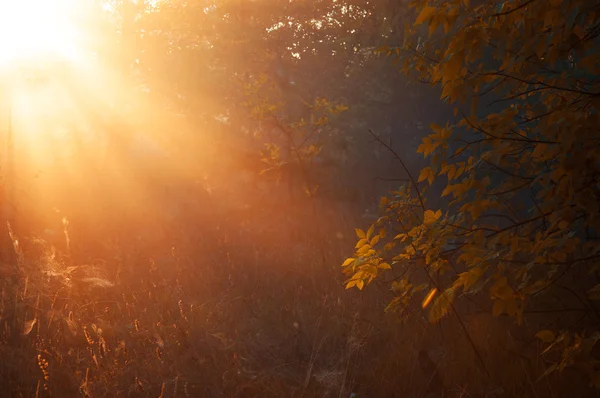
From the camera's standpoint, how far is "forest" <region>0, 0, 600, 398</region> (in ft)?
8.46

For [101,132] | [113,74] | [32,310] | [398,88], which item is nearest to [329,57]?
[398,88]

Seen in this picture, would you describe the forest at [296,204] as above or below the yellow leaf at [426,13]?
below

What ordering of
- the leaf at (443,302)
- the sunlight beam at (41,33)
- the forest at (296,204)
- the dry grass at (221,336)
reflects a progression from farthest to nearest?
the sunlight beam at (41,33)
the dry grass at (221,336)
the forest at (296,204)
the leaf at (443,302)

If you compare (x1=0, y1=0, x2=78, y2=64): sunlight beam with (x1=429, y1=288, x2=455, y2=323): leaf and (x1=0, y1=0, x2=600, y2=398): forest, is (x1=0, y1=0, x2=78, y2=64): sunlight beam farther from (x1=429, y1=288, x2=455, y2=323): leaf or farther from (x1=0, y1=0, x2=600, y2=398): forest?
(x1=429, y1=288, x2=455, y2=323): leaf

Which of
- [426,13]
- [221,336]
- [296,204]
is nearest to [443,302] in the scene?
[426,13]

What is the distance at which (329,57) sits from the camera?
12508 mm

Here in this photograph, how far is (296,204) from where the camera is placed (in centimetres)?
1177

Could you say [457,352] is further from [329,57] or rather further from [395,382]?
[329,57]

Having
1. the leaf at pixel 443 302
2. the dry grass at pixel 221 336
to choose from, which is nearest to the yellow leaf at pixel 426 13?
the leaf at pixel 443 302

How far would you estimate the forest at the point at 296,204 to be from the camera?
8.46ft

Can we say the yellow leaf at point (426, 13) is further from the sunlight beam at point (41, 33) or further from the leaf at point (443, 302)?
the sunlight beam at point (41, 33)

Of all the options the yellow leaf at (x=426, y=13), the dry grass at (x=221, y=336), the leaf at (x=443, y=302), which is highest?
the yellow leaf at (x=426, y=13)

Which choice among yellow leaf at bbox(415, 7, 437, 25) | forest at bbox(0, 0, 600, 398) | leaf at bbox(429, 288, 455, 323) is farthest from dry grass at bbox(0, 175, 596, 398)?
yellow leaf at bbox(415, 7, 437, 25)

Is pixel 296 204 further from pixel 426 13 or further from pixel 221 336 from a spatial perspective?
pixel 426 13
